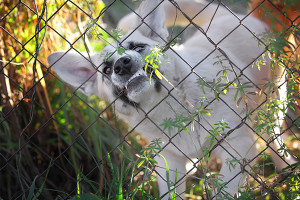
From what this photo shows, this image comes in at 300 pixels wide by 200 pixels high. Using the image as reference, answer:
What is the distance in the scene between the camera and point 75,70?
103 inches

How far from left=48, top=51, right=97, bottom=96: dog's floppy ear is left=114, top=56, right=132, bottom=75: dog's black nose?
36cm

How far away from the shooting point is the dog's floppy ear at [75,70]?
251 centimetres

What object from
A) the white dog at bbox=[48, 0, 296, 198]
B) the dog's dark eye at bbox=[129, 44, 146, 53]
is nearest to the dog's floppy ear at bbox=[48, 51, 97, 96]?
the white dog at bbox=[48, 0, 296, 198]

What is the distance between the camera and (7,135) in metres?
2.95

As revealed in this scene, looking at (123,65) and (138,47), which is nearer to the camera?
(123,65)

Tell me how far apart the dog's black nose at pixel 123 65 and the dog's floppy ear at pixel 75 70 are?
36cm

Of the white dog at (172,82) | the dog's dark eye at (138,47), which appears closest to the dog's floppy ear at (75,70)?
the white dog at (172,82)

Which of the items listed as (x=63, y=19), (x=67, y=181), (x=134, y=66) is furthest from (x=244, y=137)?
(x=63, y=19)

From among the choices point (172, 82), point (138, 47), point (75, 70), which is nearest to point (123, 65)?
point (138, 47)

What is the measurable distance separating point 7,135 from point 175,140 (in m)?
1.36

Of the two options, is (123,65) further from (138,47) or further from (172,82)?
(172,82)

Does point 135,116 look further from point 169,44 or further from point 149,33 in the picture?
point 169,44

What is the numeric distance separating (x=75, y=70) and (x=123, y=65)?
0.58 m

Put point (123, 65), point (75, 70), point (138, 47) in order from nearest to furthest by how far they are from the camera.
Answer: point (123, 65)
point (138, 47)
point (75, 70)
